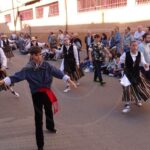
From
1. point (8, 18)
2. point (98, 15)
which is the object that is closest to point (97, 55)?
point (98, 15)

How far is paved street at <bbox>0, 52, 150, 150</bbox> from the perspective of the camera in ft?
21.3

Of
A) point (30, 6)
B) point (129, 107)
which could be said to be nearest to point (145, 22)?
point (129, 107)

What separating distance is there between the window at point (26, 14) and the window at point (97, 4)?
14.9 metres

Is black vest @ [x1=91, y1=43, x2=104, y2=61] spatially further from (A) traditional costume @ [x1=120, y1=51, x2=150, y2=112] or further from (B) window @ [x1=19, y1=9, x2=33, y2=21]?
(B) window @ [x1=19, y1=9, x2=33, y2=21]

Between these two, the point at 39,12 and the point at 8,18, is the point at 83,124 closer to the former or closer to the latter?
the point at 39,12

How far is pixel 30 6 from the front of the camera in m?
41.1

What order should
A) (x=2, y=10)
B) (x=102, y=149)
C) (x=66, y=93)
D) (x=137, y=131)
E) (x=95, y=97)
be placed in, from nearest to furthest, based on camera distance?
(x=102, y=149) → (x=137, y=131) → (x=95, y=97) → (x=66, y=93) → (x=2, y=10)

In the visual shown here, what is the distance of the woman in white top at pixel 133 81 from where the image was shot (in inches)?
332

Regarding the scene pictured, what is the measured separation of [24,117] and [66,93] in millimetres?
2942

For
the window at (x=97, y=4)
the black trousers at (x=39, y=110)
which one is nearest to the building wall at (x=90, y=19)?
the window at (x=97, y=4)

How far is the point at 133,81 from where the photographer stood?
8.47m

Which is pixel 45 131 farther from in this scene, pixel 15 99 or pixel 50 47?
pixel 50 47

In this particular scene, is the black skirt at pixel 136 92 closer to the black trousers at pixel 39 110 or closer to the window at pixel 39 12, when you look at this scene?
the black trousers at pixel 39 110

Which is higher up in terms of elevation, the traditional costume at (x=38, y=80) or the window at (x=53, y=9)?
the window at (x=53, y=9)
